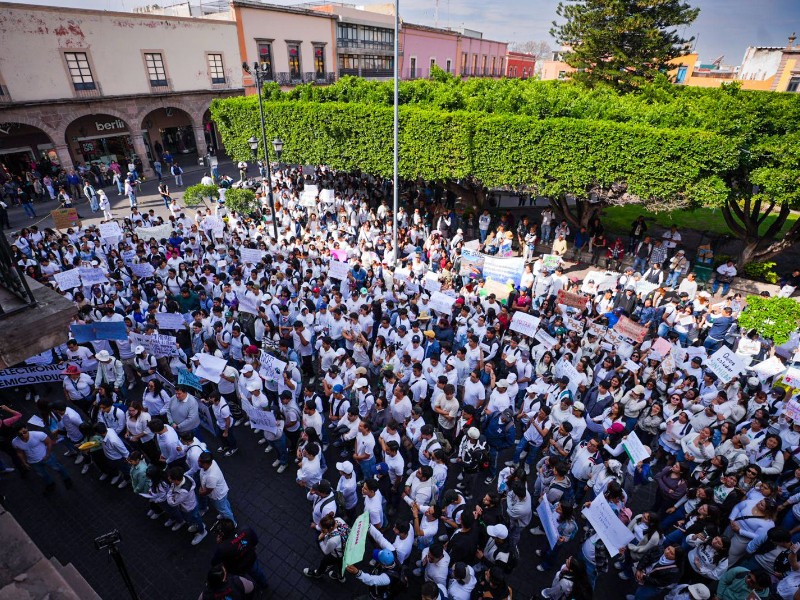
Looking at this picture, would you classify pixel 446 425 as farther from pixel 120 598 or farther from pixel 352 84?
pixel 352 84

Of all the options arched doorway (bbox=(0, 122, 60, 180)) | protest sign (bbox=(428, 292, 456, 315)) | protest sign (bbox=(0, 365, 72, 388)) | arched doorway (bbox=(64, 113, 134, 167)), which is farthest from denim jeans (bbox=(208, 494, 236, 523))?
arched doorway (bbox=(64, 113, 134, 167))

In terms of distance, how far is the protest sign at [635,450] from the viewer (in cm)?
672

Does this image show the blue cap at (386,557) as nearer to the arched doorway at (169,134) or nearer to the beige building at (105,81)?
the beige building at (105,81)

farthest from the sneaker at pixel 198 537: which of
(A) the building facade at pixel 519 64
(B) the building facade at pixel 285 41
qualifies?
(A) the building facade at pixel 519 64

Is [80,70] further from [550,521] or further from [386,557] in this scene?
[550,521]

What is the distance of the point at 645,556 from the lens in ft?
19.7

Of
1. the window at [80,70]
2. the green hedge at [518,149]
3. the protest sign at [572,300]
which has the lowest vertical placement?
the protest sign at [572,300]

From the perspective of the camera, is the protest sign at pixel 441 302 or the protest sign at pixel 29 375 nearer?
the protest sign at pixel 29 375

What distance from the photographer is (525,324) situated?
9812 millimetres

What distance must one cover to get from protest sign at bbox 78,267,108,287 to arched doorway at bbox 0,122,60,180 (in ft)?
69.0

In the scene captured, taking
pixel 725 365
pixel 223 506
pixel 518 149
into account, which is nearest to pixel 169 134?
pixel 518 149

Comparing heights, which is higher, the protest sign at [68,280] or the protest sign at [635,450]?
the protest sign at [68,280]

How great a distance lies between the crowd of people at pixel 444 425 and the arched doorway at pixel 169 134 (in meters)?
24.2

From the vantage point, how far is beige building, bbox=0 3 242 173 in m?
24.6
